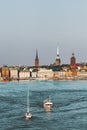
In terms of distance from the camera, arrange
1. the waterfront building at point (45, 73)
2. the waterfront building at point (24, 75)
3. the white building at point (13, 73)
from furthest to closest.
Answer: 1. the waterfront building at point (45, 73)
2. the waterfront building at point (24, 75)
3. the white building at point (13, 73)

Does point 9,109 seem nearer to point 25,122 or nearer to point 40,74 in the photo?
point 25,122

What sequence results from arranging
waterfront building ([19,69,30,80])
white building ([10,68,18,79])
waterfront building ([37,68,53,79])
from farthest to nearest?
waterfront building ([37,68,53,79]) < waterfront building ([19,69,30,80]) < white building ([10,68,18,79])

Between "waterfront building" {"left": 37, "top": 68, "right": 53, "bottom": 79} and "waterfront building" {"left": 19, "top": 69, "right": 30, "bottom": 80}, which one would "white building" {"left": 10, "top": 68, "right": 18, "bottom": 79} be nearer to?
"waterfront building" {"left": 19, "top": 69, "right": 30, "bottom": 80}

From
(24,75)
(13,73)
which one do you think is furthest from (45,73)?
(13,73)

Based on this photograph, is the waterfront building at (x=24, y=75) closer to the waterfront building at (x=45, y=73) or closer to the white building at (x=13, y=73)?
the white building at (x=13, y=73)

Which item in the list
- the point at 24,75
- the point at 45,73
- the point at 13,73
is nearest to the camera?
the point at 24,75

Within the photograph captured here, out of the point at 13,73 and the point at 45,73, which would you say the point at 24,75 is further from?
the point at 45,73

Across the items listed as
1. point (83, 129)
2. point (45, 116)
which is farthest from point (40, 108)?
point (83, 129)

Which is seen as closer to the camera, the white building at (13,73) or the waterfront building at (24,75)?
the white building at (13,73)

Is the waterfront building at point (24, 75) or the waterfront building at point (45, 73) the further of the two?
the waterfront building at point (45, 73)

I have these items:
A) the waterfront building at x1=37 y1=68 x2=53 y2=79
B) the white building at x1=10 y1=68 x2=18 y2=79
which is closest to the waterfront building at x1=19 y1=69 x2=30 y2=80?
the white building at x1=10 y1=68 x2=18 y2=79

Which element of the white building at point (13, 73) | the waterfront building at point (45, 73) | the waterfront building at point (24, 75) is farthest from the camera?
the waterfront building at point (45, 73)

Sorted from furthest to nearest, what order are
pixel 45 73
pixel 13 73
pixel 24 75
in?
pixel 45 73 < pixel 13 73 < pixel 24 75

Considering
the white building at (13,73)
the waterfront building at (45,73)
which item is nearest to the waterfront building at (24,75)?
the white building at (13,73)
